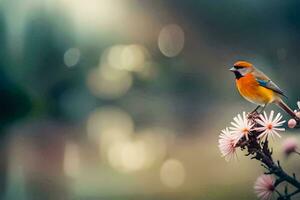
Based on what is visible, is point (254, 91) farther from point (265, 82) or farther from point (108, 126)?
point (108, 126)

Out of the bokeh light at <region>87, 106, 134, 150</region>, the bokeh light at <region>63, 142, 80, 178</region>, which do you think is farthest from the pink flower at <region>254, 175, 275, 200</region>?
the bokeh light at <region>63, 142, 80, 178</region>

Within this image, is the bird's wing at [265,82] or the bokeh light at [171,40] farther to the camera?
the bokeh light at [171,40]

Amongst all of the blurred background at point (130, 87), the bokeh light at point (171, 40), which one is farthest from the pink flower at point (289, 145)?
the bokeh light at point (171, 40)

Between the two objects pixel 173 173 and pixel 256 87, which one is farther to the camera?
pixel 173 173

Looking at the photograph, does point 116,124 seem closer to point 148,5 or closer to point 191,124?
point 191,124

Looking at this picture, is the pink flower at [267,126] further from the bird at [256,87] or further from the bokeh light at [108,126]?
the bokeh light at [108,126]

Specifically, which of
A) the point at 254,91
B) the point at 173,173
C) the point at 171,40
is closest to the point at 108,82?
the point at 171,40

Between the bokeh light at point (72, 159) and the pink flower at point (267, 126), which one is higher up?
the bokeh light at point (72, 159)
